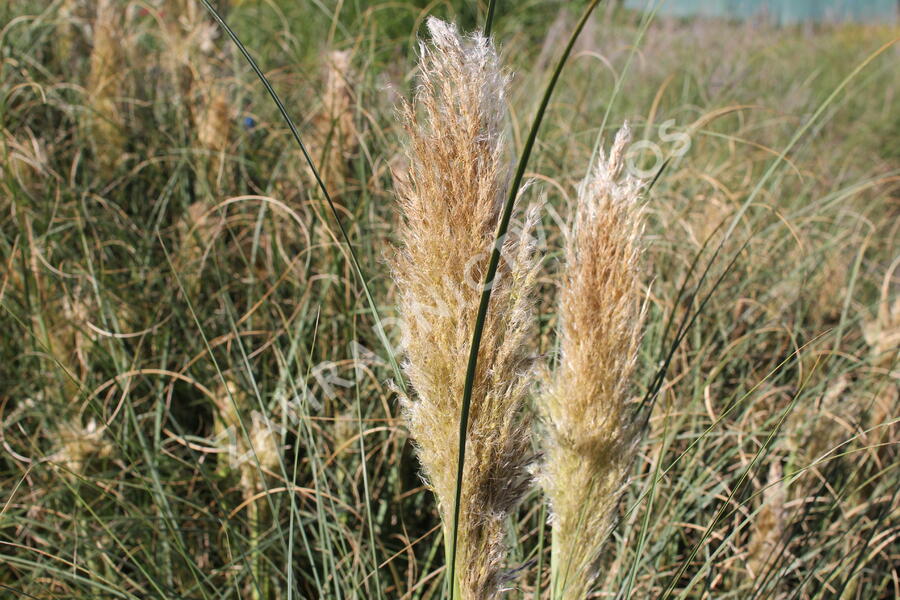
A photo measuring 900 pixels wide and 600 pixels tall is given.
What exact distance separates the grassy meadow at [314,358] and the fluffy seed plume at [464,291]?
0.06 m

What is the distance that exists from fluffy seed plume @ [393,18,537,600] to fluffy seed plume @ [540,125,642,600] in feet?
0.30

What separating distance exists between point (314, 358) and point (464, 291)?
1.33 metres

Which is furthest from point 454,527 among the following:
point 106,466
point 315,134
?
point 315,134

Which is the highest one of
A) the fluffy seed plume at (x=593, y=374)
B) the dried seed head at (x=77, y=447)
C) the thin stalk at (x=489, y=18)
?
the thin stalk at (x=489, y=18)

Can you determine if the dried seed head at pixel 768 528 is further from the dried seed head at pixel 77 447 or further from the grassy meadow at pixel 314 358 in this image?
the dried seed head at pixel 77 447

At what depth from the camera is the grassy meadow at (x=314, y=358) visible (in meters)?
1.67

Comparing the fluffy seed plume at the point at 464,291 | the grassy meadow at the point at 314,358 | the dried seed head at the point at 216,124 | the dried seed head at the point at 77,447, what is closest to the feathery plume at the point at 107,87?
the grassy meadow at the point at 314,358

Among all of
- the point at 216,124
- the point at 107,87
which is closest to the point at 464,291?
the point at 216,124

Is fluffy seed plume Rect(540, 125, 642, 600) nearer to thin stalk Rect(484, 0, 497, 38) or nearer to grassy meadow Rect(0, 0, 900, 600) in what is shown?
grassy meadow Rect(0, 0, 900, 600)

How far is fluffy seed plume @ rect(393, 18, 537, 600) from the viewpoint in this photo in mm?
921

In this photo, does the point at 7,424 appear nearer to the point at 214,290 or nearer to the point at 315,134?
the point at 214,290

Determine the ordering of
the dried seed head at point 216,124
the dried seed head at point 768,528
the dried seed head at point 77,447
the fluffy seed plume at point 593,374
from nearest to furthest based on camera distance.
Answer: the fluffy seed plume at point 593,374 < the dried seed head at point 768,528 < the dried seed head at point 77,447 < the dried seed head at point 216,124

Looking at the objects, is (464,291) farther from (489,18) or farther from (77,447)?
(77,447)

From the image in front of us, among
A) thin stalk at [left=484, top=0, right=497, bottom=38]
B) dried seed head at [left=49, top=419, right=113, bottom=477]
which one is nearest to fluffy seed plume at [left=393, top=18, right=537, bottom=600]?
thin stalk at [left=484, top=0, right=497, bottom=38]
